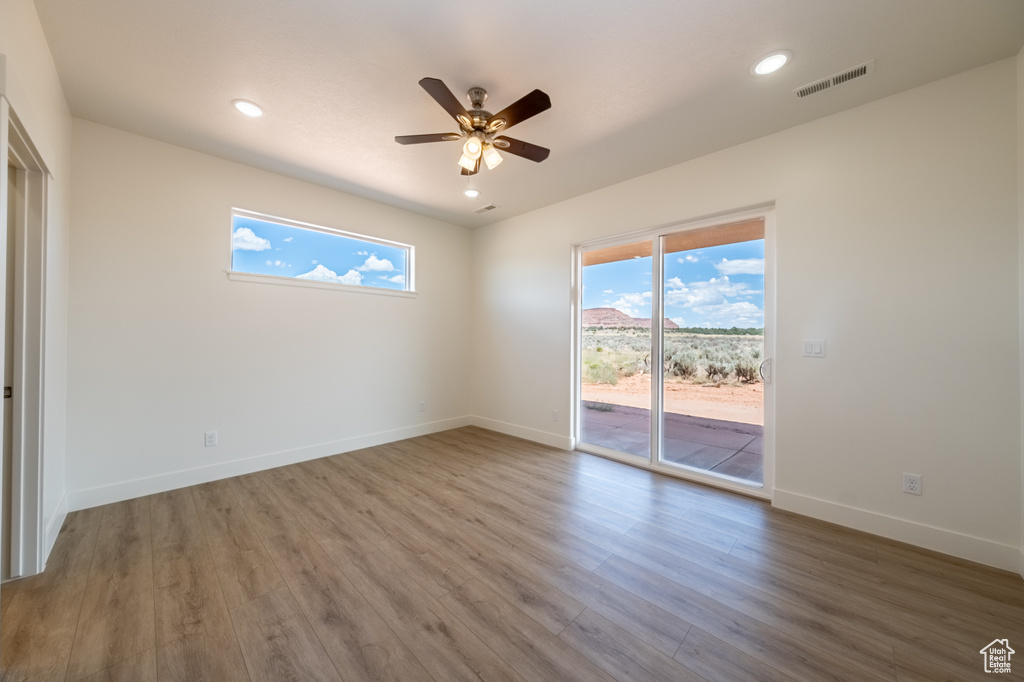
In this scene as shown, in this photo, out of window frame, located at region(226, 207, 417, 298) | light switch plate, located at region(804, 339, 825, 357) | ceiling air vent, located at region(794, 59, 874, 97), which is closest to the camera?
ceiling air vent, located at region(794, 59, 874, 97)

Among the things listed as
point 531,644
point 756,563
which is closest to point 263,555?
point 531,644

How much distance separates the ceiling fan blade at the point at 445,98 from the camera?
1.86 m

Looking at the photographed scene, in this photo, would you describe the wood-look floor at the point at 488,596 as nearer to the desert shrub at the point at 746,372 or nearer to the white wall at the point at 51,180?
the white wall at the point at 51,180

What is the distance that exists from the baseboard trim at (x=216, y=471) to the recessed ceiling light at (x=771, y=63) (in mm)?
4578

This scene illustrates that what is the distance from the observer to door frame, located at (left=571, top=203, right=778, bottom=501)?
2928mm

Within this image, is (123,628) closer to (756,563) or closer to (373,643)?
(373,643)

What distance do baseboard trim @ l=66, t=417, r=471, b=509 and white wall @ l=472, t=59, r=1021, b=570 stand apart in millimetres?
3974

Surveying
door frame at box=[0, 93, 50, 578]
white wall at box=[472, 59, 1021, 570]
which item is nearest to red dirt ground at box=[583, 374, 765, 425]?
white wall at box=[472, 59, 1021, 570]

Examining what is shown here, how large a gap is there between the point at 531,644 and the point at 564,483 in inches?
68.2

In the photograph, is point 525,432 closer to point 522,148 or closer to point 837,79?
point 522,148

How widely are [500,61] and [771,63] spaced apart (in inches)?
60.7


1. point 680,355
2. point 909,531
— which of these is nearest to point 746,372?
point 680,355

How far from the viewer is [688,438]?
3.47 metres

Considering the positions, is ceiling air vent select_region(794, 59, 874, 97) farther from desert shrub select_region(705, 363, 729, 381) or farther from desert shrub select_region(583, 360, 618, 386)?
desert shrub select_region(583, 360, 618, 386)
